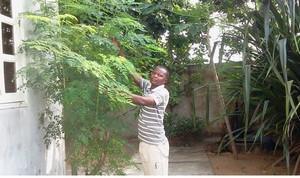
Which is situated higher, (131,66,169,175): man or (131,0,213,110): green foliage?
(131,0,213,110): green foliage

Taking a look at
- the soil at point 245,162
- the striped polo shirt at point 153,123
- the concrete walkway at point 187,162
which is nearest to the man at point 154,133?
the striped polo shirt at point 153,123

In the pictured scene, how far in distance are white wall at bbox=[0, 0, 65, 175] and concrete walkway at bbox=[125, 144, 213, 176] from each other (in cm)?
100

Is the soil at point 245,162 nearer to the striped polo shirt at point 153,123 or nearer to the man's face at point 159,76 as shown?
the striped polo shirt at point 153,123

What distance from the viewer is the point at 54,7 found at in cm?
334

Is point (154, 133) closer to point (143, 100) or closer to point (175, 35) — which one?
point (143, 100)

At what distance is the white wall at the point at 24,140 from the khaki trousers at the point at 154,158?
0.95 m

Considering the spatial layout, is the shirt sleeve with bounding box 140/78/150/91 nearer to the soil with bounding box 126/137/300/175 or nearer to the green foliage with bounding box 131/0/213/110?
the soil with bounding box 126/137/300/175

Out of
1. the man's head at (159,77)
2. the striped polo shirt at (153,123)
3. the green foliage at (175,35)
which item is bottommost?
the striped polo shirt at (153,123)

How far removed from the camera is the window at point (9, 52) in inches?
119

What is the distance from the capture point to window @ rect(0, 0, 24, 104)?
3.03m

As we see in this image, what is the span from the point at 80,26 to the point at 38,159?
124 centimetres

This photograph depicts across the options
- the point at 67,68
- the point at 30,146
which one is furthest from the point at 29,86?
the point at 30,146

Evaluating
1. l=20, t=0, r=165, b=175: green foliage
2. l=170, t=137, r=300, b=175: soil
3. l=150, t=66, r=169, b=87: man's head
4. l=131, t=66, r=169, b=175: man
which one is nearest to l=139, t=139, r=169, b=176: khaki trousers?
l=131, t=66, r=169, b=175: man

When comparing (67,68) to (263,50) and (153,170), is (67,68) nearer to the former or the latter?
(153,170)
